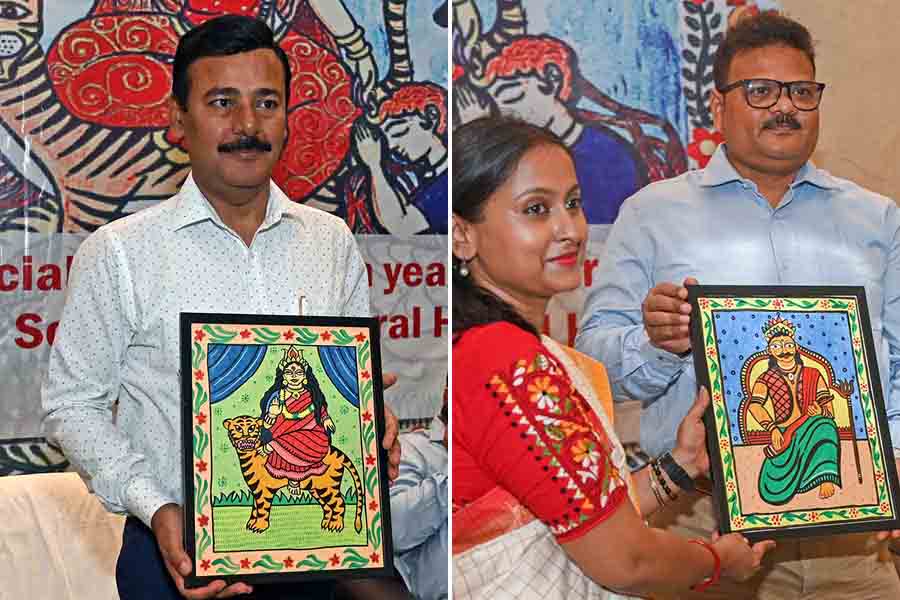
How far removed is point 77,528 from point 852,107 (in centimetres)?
161

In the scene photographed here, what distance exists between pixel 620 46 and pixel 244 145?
2.40 feet

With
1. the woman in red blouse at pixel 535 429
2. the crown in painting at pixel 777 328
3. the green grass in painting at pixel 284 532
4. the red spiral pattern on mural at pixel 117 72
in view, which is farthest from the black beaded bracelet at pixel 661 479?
the red spiral pattern on mural at pixel 117 72

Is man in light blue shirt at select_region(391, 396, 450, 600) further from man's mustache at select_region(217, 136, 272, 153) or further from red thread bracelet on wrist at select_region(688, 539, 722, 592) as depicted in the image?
man's mustache at select_region(217, 136, 272, 153)

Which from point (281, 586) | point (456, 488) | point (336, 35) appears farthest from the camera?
point (336, 35)

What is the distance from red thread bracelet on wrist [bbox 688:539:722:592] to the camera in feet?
6.34

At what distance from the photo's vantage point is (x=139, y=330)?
6.08ft

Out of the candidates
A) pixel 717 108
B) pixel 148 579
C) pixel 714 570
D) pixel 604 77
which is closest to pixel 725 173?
pixel 717 108

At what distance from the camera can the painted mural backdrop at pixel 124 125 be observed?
6.22ft

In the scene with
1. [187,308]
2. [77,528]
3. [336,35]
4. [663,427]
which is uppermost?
[336,35]

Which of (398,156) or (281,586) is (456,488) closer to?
(281,586)

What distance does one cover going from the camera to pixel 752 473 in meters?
1.90

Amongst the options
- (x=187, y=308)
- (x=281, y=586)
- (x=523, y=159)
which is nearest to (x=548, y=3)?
(x=523, y=159)

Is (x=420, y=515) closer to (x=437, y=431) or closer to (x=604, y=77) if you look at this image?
(x=437, y=431)

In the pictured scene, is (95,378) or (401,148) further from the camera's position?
(401,148)
